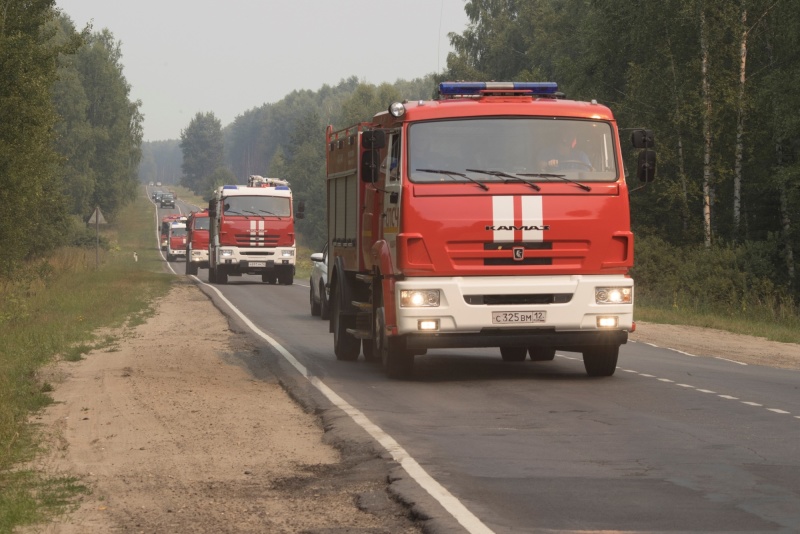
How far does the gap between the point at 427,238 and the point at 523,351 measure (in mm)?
4159

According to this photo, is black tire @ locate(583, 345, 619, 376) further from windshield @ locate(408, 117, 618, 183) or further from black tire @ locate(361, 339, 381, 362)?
black tire @ locate(361, 339, 381, 362)

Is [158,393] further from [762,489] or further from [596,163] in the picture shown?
[762,489]

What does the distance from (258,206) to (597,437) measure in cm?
3319

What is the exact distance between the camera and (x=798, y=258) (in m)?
36.5

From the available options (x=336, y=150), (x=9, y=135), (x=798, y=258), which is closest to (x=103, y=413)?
(x=336, y=150)

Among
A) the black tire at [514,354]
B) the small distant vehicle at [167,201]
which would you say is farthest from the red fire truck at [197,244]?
the small distant vehicle at [167,201]

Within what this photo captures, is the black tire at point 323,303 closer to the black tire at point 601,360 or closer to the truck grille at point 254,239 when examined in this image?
the black tire at point 601,360

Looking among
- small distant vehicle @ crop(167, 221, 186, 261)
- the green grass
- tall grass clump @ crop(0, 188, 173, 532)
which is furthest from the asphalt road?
small distant vehicle @ crop(167, 221, 186, 261)

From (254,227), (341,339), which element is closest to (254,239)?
→ (254,227)

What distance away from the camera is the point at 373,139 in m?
13.9

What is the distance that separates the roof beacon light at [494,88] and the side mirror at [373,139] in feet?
3.43

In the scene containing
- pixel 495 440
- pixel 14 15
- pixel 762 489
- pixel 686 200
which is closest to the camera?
pixel 762 489

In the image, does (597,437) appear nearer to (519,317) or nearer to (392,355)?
(519,317)

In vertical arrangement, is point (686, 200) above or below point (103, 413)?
above
